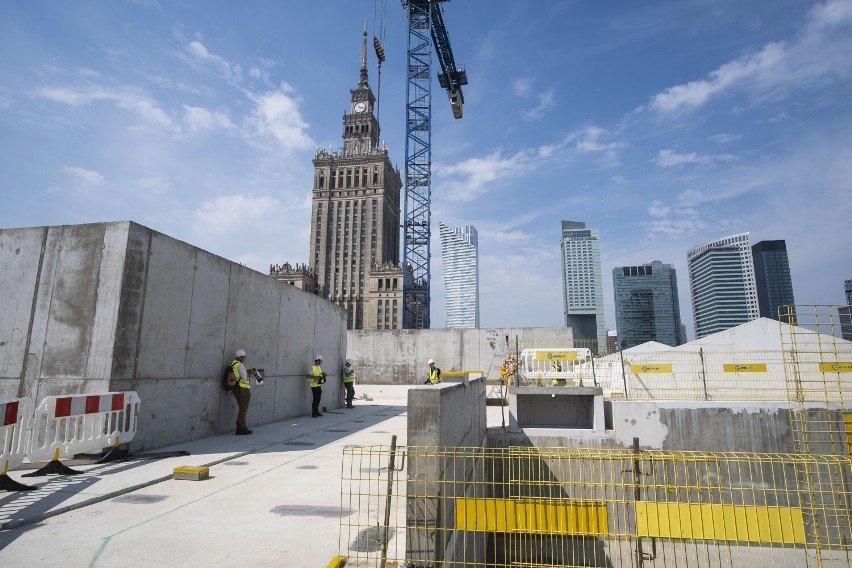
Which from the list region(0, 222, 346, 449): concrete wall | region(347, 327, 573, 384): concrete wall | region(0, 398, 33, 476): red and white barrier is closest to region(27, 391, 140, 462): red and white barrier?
region(0, 398, 33, 476): red and white barrier

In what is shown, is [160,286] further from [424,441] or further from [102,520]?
[424,441]

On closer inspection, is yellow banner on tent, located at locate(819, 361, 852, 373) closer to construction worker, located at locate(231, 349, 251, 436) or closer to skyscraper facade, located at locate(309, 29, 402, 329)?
construction worker, located at locate(231, 349, 251, 436)

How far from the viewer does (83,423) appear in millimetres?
6855

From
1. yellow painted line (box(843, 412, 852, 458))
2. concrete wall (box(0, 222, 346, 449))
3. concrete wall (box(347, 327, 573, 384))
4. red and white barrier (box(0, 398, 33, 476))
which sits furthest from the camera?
concrete wall (box(347, 327, 573, 384))

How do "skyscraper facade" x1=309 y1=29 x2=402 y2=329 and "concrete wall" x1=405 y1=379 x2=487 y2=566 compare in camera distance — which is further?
"skyscraper facade" x1=309 y1=29 x2=402 y2=329

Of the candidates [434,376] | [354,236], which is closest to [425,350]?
[434,376]

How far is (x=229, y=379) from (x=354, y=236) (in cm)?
10102

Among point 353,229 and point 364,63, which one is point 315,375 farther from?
point 364,63

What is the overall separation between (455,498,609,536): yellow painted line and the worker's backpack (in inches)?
281

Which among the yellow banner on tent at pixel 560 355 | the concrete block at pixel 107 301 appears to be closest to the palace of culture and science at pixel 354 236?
the yellow banner on tent at pixel 560 355

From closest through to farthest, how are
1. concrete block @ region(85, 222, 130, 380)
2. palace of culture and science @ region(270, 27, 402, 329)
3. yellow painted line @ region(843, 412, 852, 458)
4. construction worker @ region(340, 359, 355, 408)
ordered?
1. concrete block @ region(85, 222, 130, 380)
2. yellow painted line @ region(843, 412, 852, 458)
3. construction worker @ region(340, 359, 355, 408)
4. palace of culture and science @ region(270, 27, 402, 329)

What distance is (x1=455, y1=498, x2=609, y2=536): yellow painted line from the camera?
4195 mm

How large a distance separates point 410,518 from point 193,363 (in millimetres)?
6980

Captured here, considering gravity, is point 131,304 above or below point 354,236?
below
